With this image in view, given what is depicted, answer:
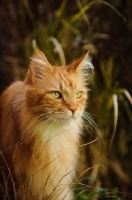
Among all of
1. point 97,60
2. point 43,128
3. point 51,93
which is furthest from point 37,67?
point 97,60

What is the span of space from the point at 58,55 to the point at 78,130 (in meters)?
1.04

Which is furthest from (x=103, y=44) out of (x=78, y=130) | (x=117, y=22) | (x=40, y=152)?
(x=40, y=152)

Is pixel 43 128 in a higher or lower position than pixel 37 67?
lower

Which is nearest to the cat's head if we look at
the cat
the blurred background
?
the cat

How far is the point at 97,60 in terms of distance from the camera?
3273 millimetres

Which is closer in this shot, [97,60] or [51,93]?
[51,93]

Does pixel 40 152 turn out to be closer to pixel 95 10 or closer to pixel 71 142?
pixel 71 142

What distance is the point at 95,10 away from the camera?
11.7 feet

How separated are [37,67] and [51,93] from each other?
0.15m

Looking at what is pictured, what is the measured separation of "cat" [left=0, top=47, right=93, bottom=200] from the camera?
2.05 m

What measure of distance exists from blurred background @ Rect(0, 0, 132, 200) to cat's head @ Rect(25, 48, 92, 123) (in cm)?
86

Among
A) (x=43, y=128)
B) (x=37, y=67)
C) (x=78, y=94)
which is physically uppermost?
(x=37, y=67)

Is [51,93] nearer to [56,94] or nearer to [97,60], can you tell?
[56,94]

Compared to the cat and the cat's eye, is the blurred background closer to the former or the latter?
the cat
